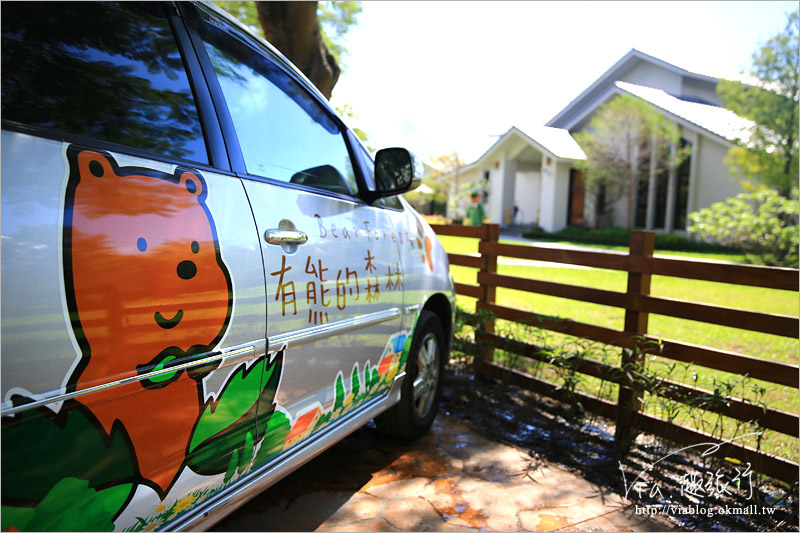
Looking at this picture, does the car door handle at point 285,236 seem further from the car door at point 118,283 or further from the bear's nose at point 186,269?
the bear's nose at point 186,269

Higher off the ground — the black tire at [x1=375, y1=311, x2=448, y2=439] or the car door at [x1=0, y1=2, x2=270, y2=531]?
the car door at [x1=0, y1=2, x2=270, y2=531]

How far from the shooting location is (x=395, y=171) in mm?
2896


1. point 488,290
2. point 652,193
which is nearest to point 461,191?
point 652,193

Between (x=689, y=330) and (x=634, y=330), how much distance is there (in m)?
3.89

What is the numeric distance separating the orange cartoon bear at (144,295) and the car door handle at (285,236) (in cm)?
27

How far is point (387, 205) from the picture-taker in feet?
10.1

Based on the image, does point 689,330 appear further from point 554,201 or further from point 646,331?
point 554,201

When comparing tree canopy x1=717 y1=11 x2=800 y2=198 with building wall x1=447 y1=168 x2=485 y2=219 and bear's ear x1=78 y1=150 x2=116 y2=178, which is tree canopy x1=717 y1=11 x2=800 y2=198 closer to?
building wall x1=447 y1=168 x2=485 y2=219

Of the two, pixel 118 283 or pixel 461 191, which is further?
pixel 461 191

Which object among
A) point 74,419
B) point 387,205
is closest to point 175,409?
point 74,419

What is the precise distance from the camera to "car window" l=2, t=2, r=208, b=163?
137cm

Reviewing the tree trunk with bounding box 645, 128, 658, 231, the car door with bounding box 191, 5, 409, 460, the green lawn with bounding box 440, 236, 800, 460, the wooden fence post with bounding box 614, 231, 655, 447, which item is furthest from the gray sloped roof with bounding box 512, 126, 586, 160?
the tree trunk with bounding box 645, 128, 658, 231

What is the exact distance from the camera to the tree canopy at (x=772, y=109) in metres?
16.2

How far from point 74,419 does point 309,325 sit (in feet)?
3.18
